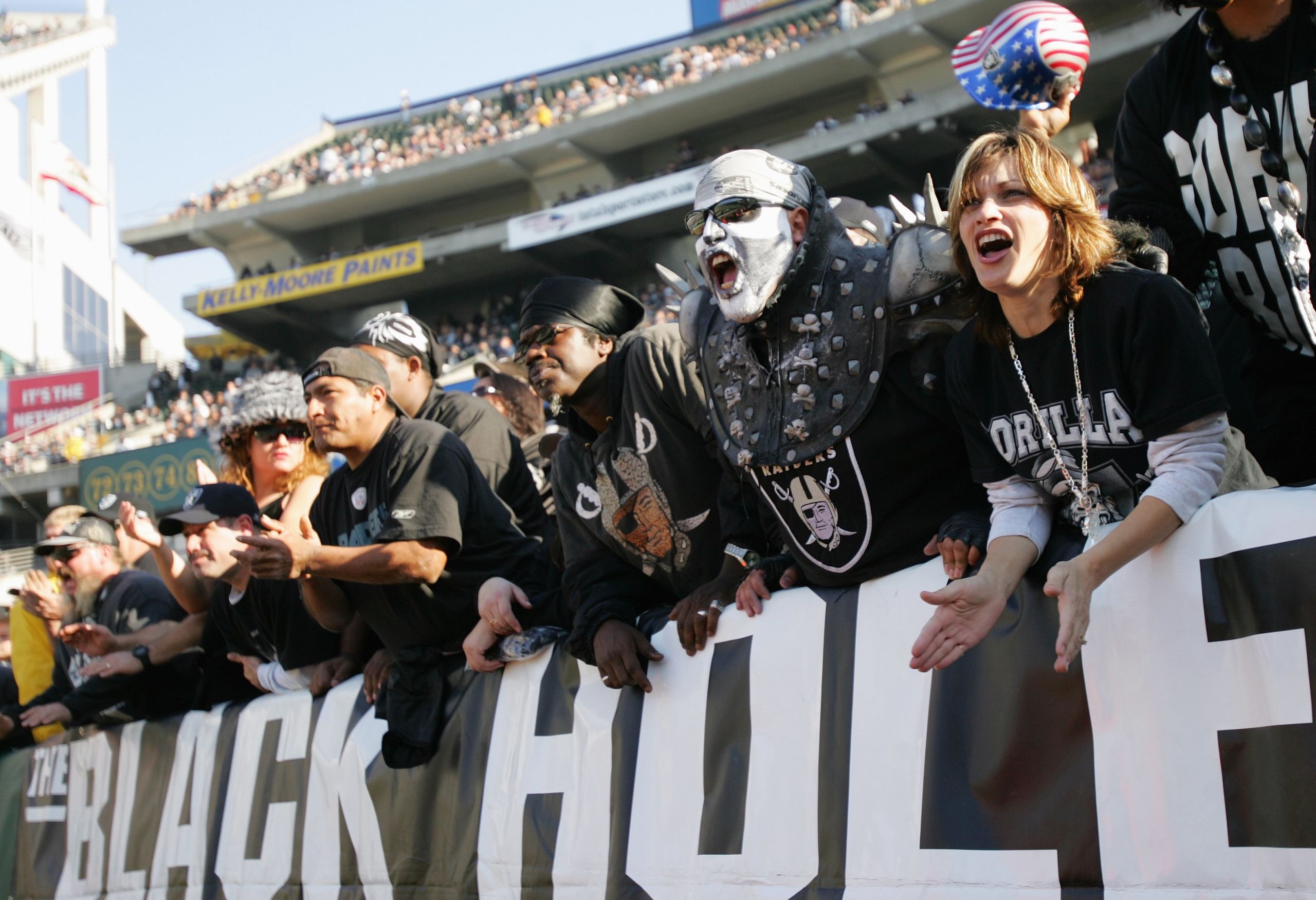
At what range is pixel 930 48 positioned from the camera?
2656 centimetres

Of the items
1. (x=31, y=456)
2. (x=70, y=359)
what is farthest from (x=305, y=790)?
(x=70, y=359)

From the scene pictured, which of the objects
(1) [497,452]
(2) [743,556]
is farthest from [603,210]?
(2) [743,556]

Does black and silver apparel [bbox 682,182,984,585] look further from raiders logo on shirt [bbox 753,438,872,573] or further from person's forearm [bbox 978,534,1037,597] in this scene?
person's forearm [bbox 978,534,1037,597]

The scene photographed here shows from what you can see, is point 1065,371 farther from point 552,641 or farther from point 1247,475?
point 552,641

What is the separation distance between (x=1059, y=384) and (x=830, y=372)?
70cm

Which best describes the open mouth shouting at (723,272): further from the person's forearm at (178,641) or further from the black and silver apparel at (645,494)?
the person's forearm at (178,641)

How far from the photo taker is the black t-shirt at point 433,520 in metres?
4.22

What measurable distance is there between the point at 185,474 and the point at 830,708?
24202mm

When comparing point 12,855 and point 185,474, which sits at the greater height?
point 185,474

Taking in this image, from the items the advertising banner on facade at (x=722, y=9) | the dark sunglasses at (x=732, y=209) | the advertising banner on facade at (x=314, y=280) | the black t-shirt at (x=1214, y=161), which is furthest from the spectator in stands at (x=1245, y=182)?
the advertising banner on facade at (x=722, y=9)

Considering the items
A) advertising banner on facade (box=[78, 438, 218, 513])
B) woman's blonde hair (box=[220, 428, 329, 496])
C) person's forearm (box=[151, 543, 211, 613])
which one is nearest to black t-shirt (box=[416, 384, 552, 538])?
woman's blonde hair (box=[220, 428, 329, 496])

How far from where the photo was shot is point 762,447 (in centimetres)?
322

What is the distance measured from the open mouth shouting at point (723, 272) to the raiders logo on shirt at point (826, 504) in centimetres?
45

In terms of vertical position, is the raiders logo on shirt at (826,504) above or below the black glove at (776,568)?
above
